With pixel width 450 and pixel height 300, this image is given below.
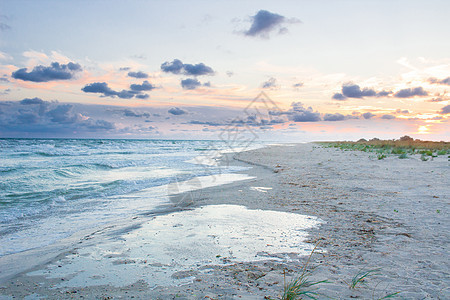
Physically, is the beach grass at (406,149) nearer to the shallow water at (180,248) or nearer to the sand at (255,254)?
the sand at (255,254)

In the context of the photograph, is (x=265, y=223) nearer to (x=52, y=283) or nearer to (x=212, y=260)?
(x=212, y=260)

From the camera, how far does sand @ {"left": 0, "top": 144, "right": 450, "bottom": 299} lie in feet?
9.15

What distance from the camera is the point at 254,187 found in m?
9.73

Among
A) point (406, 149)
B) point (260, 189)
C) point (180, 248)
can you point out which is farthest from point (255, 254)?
point (406, 149)

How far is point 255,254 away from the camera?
12.2ft

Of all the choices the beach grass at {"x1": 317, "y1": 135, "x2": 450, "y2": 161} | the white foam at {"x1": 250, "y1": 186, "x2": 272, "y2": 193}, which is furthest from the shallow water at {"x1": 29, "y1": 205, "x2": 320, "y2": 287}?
the beach grass at {"x1": 317, "y1": 135, "x2": 450, "y2": 161}

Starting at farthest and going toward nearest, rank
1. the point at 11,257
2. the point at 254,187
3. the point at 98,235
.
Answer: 1. the point at 254,187
2. the point at 98,235
3. the point at 11,257

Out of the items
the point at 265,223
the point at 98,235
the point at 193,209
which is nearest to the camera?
the point at 98,235

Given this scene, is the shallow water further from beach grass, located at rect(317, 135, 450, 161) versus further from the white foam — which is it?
beach grass, located at rect(317, 135, 450, 161)

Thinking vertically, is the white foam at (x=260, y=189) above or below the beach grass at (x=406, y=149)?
below

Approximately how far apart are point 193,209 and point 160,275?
A: 3575 millimetres

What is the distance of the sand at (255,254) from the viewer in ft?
9.15

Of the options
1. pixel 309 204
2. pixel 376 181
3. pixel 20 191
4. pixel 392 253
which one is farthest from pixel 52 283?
pixel 376 181

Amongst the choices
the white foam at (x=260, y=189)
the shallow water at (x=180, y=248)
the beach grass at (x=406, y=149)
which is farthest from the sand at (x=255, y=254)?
the beach grass at (x=406, y=149)
